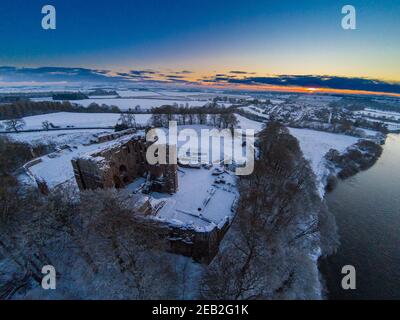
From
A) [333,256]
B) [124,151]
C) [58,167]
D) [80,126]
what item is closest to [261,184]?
[333,256]

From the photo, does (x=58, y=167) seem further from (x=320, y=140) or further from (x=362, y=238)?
(x=320, y=140)

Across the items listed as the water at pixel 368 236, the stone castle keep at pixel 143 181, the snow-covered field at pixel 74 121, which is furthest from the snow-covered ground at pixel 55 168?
the water at pixel 368 236

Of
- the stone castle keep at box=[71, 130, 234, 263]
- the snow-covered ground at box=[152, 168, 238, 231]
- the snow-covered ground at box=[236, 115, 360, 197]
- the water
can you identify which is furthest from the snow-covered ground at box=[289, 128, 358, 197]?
the stone castle keep at box=[71, 130, 234, 263]

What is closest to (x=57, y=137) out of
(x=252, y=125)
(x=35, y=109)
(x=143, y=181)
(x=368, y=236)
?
(x=143, y=181)

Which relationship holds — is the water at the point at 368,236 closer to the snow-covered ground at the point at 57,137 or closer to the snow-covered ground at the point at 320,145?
the snow-covered ground at the point at 320,145

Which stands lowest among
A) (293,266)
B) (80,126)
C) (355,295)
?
(355,295)

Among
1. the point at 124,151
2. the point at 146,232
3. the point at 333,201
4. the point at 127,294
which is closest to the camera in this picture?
the point at 127,294
